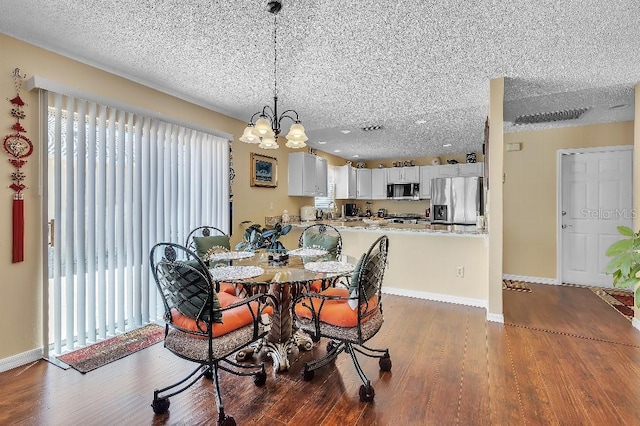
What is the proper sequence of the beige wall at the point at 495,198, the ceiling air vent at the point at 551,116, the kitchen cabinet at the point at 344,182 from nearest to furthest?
1. the beige wall at the point at 495,198
2. the ceiling air vent at the point at 551,116
3. the kitchen cabinet at the point at 344,182

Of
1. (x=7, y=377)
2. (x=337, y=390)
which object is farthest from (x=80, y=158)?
(x=337, y=390)

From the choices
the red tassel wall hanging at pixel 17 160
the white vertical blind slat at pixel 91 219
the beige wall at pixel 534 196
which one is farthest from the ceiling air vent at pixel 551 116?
the red tassel wall hanging at pixel 17 160

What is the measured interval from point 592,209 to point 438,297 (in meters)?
2.63

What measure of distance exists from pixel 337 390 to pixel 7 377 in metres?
2.27

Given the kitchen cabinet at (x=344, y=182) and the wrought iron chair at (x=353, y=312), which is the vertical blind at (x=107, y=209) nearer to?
the wrought iron chair at (x=353, y=312)

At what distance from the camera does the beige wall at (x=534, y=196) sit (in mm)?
4543

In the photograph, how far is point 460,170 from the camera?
21.5 ft

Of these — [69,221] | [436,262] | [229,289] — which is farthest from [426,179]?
[69,221]

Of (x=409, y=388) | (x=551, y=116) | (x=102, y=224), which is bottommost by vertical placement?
(x=409, y=388)

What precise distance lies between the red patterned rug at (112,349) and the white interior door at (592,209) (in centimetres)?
535

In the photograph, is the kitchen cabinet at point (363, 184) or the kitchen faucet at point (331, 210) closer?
the kitchen faucet at point (331, 210)

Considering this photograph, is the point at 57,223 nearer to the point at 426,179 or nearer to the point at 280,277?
the point at 280,277

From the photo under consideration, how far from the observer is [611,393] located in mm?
1982

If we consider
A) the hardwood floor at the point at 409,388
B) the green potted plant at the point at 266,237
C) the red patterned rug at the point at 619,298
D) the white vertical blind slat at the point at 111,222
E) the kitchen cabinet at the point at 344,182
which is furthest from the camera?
the kitchen cabinet at the point at 344,182
